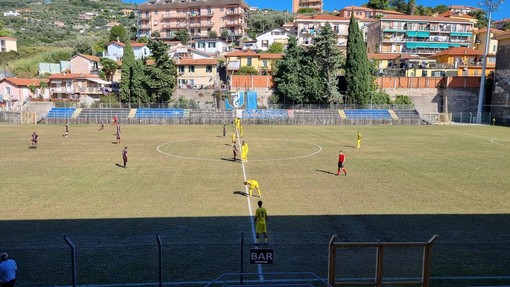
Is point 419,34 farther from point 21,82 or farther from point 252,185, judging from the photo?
point 252,185

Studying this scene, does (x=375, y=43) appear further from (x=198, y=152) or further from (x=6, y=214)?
(x=6, y=214)

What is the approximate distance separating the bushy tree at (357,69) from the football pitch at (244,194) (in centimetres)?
2787

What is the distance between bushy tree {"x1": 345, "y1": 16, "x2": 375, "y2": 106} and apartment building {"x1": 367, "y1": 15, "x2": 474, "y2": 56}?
36040mm

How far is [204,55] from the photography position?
8400 cm

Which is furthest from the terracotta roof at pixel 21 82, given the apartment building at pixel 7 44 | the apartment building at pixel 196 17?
the apartment building at pixel 196 17

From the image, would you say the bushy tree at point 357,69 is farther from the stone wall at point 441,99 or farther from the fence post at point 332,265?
the fence post at point 332,265

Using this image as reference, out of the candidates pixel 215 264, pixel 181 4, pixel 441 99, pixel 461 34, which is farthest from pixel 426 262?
pixel 181 4

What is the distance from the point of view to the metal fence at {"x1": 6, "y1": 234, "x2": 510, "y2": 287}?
8.63 metres

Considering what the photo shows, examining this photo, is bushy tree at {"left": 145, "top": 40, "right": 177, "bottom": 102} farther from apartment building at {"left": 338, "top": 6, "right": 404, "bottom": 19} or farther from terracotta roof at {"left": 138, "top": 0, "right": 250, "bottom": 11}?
apartment building at {"left": 338, "top": 6, "right": 404, "bottom": 19}

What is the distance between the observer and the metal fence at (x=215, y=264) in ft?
28.3

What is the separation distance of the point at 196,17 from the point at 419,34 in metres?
61.0

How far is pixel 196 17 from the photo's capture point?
114 m

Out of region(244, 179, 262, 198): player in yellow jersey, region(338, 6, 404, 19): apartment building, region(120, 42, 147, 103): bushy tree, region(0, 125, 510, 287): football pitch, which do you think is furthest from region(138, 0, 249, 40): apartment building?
region(244, 179, 262, 198): player in yellow jersey

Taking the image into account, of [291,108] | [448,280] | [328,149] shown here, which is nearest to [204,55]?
[291,108]
